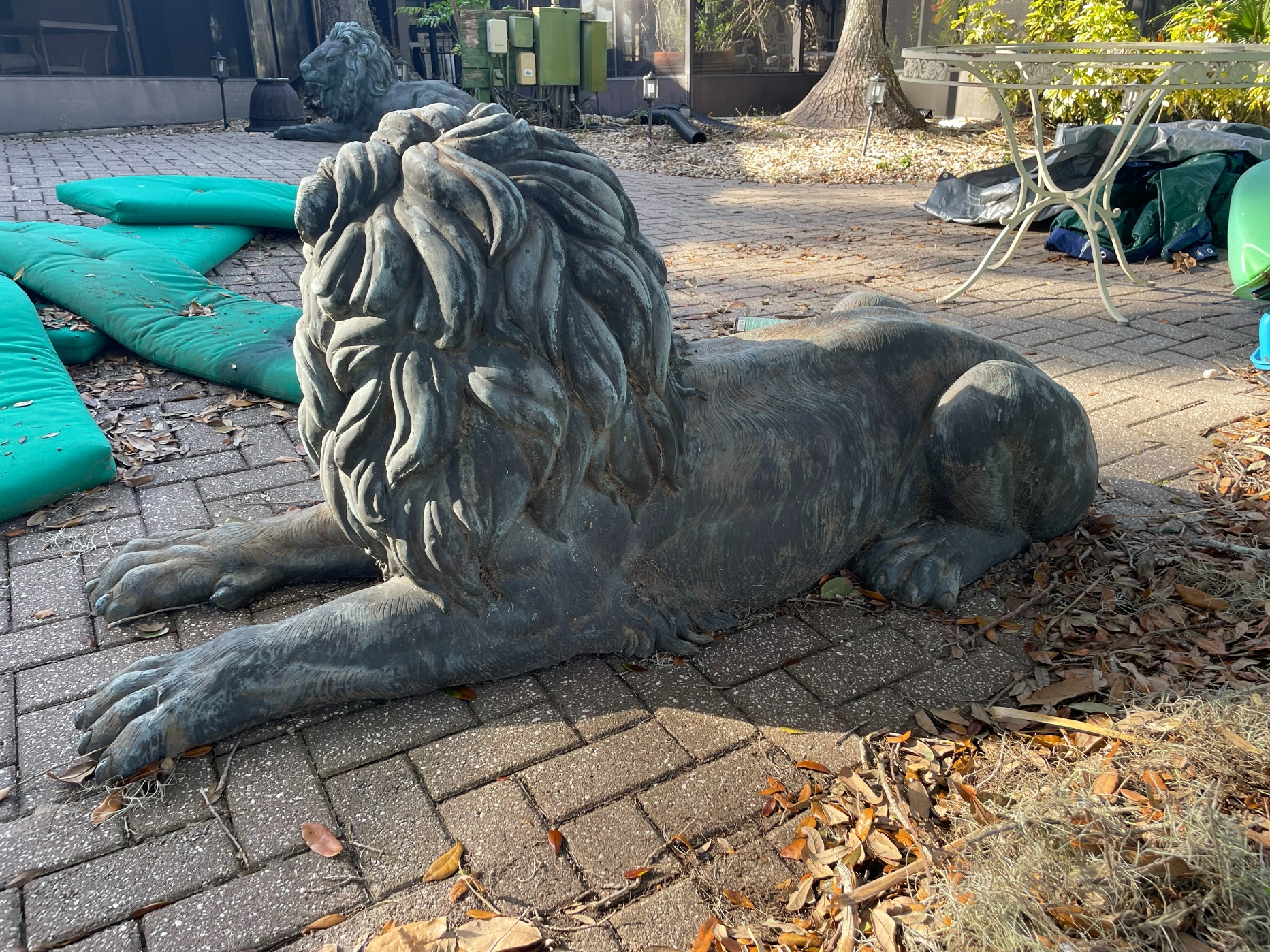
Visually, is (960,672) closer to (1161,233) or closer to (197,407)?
(197,407)

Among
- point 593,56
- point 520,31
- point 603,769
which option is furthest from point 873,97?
point 603,769

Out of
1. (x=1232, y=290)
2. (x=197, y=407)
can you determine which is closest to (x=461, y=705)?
(x=197, y=407)

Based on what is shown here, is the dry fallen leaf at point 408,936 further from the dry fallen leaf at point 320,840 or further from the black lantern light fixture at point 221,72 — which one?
the black lantern light fixture at point 221,72

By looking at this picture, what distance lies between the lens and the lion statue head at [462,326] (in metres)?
1.64

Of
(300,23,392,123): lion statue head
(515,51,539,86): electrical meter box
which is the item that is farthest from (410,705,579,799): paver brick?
(515,51,539,86): electrical meter box

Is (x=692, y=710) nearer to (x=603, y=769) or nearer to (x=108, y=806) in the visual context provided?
(x=603, y=769)

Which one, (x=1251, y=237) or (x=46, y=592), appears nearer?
(x=46, y=592)

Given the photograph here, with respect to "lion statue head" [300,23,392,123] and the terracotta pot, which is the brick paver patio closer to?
"lion statue head" [300,23,392,123]

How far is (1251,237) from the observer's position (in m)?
5.61

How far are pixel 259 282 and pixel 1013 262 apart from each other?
5695mm

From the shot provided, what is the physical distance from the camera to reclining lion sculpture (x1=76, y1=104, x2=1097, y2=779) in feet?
5.50

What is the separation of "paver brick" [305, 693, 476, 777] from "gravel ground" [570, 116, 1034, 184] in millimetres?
10447

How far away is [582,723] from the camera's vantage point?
7.04ft

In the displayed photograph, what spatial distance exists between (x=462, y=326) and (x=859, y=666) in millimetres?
1459
